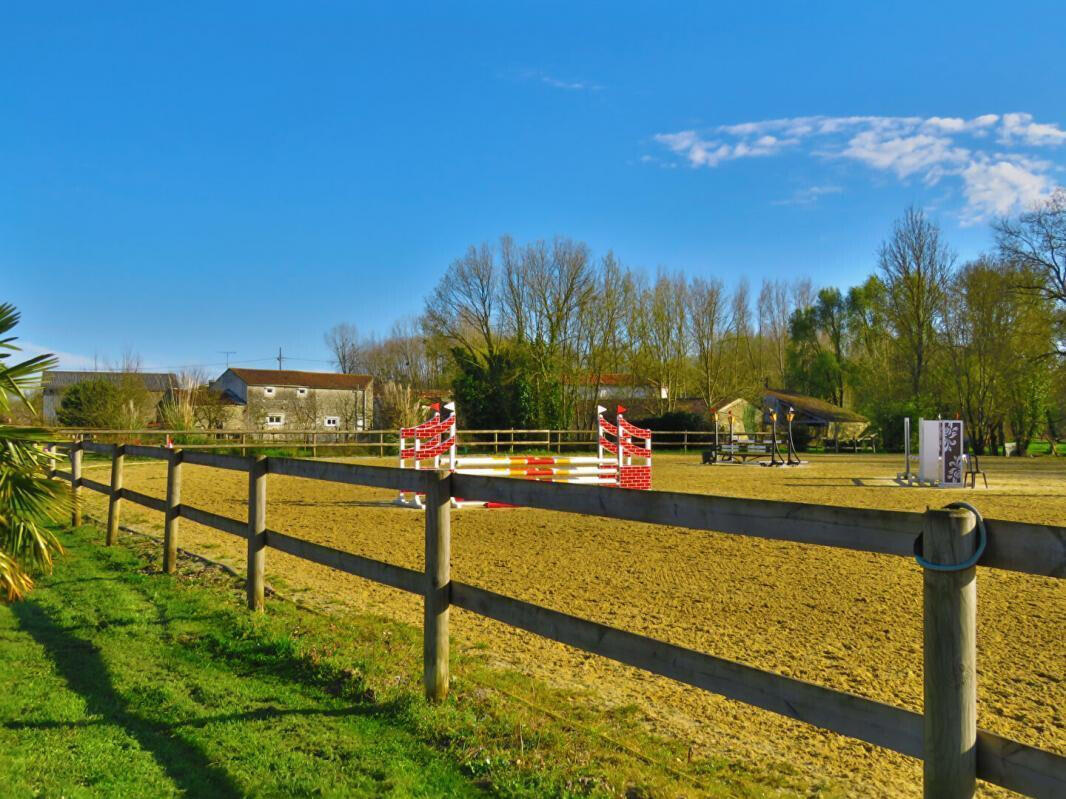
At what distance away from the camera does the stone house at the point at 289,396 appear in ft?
190

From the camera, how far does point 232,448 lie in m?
28.2

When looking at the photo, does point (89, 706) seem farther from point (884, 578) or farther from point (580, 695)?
point (884, 578)

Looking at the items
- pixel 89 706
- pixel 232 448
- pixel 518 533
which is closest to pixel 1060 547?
pixel 89 706

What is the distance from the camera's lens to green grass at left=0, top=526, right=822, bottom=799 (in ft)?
8.98

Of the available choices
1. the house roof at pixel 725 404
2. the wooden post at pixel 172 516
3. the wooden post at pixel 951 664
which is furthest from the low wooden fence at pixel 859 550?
the house roof at pixel 725 404

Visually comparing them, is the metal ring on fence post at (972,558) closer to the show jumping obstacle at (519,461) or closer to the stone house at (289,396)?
the show jumping obstacle at (519,461)

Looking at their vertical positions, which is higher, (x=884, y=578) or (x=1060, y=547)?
(x=1060, y=547)

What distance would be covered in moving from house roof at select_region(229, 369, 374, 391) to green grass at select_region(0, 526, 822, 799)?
58392 millimetres

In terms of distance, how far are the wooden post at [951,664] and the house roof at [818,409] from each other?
1981 inches

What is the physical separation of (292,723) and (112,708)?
91 centimetres

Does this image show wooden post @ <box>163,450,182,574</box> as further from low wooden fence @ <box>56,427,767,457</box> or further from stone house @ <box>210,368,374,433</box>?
stone house @ <box>210,368,374,433</box>

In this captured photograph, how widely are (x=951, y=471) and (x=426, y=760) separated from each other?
18.4 metres

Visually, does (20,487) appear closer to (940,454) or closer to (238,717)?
(238,717)

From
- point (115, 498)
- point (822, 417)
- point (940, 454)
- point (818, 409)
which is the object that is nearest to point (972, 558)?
point (115, 498)
